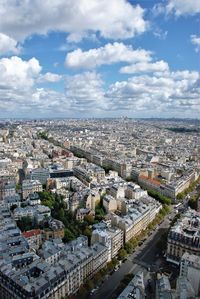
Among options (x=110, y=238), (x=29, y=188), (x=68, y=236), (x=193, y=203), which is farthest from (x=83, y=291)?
(x=193, y=203)

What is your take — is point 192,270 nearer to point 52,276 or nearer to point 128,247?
point 128,247

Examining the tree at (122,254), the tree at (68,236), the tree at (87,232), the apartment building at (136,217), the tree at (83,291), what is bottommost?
the tree at (83,291)

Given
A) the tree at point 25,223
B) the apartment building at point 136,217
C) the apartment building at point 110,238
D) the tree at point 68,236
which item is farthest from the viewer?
the tree at point 25,223

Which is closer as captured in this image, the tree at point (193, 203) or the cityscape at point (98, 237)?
the cityscape at point (98, 237)

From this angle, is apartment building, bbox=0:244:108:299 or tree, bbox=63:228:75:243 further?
tree, bbox=63:228:75:243

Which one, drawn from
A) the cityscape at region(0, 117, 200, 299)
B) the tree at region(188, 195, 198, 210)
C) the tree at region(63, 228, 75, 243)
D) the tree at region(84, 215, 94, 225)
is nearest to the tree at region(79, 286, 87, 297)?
the cityscape at region(0, 117, 200, 299)

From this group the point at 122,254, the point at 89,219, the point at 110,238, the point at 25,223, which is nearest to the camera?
the point at 110,238

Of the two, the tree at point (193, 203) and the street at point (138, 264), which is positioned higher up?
the tree at point (193, 203)

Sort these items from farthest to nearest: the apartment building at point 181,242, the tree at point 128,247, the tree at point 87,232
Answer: the tree at point 87,232
the tree at point 128,247
the apartment building at point 181,242

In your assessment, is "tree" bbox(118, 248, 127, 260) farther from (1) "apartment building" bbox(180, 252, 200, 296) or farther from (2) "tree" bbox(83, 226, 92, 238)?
(1) "apartment building" bbox(180, 252, 200, 296)

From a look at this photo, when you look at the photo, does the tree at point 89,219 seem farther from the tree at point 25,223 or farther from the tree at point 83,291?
the tree at point 83,291

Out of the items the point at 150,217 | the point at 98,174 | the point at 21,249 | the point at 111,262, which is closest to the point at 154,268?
the point at 111,262

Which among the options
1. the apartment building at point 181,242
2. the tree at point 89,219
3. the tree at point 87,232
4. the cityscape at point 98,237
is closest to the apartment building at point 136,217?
the cityscape at point 98,237
